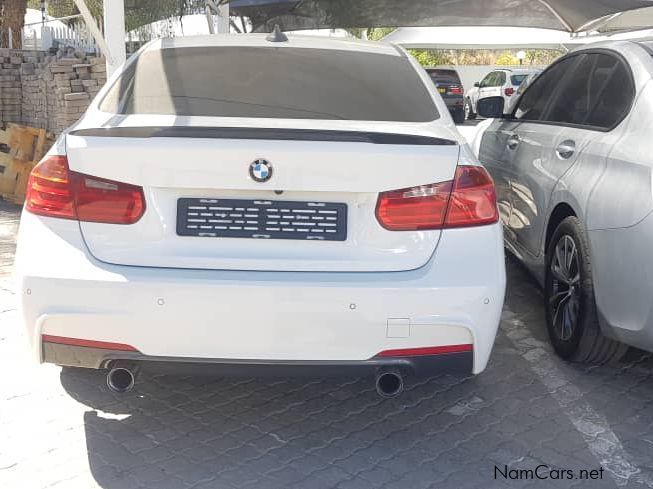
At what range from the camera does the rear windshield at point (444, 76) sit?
2686 cm

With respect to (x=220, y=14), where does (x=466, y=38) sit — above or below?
below

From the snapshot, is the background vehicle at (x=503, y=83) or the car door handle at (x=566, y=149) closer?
the car door handle at (x=566, y=149)

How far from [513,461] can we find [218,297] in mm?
1392

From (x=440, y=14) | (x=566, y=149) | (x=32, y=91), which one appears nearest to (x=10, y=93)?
(x=32, y=91)

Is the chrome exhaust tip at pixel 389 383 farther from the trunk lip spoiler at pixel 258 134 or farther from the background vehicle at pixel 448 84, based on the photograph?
the background vehicle at pixel 448 84

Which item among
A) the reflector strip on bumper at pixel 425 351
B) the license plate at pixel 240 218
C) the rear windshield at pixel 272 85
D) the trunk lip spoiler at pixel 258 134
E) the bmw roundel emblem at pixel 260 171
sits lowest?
the reflector strip on bumper at pixel 425 351

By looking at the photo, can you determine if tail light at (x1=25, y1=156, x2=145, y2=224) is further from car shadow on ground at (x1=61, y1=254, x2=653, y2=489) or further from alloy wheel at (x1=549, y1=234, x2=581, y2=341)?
alloy wheel at (x1=549, y1=234, x2=581, y2=341)

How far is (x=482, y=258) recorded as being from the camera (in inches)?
117

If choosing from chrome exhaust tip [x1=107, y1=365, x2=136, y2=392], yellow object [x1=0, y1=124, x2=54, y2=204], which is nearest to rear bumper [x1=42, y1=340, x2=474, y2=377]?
chrome exhaust tip [x1=107, y1=365, x2=136, y2=392]

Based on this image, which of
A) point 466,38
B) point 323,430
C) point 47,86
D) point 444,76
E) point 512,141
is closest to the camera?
point 323,430

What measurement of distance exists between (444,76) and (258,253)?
82.5 feet

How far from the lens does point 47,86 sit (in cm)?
970

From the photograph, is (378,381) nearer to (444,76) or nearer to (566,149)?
(566,149)

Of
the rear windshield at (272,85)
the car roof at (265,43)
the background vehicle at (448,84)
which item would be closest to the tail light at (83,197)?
the rear windshield at (272,85)
